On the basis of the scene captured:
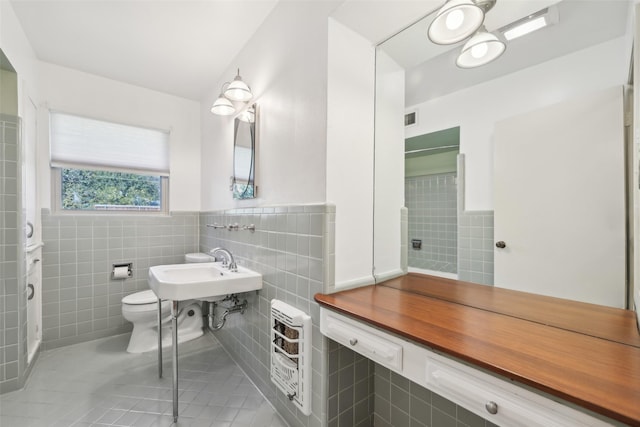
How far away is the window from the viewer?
→ 2.38m

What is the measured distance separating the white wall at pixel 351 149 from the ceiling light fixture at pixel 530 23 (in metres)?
0.67

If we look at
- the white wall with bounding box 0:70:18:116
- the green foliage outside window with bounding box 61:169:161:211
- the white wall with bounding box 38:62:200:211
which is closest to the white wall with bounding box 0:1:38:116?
the white wall with bounding box 0:70:18:116

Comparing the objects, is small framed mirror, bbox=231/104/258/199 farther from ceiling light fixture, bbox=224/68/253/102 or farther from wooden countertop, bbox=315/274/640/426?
wooden countertop, bbox=315/274/640/426

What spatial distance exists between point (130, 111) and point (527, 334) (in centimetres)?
347

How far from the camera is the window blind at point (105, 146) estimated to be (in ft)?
7.71

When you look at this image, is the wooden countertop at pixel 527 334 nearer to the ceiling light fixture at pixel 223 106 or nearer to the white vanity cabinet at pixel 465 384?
the white vanity cabinet at pixel 465 384

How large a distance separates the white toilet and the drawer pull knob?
2.21 m

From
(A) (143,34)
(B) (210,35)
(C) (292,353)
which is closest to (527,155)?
(C) (292,353)

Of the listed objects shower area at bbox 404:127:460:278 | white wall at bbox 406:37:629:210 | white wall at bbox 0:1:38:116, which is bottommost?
shower area at bbox 404:127:460:278

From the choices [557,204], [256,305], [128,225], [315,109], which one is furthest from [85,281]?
[557,204]

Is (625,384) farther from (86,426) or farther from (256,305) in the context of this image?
(86,426)

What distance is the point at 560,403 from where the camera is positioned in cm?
60

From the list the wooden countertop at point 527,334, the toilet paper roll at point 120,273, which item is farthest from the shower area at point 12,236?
the wooden countertop at point 527,334

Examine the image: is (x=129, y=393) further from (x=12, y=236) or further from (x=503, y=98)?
(x=503, y=98)
